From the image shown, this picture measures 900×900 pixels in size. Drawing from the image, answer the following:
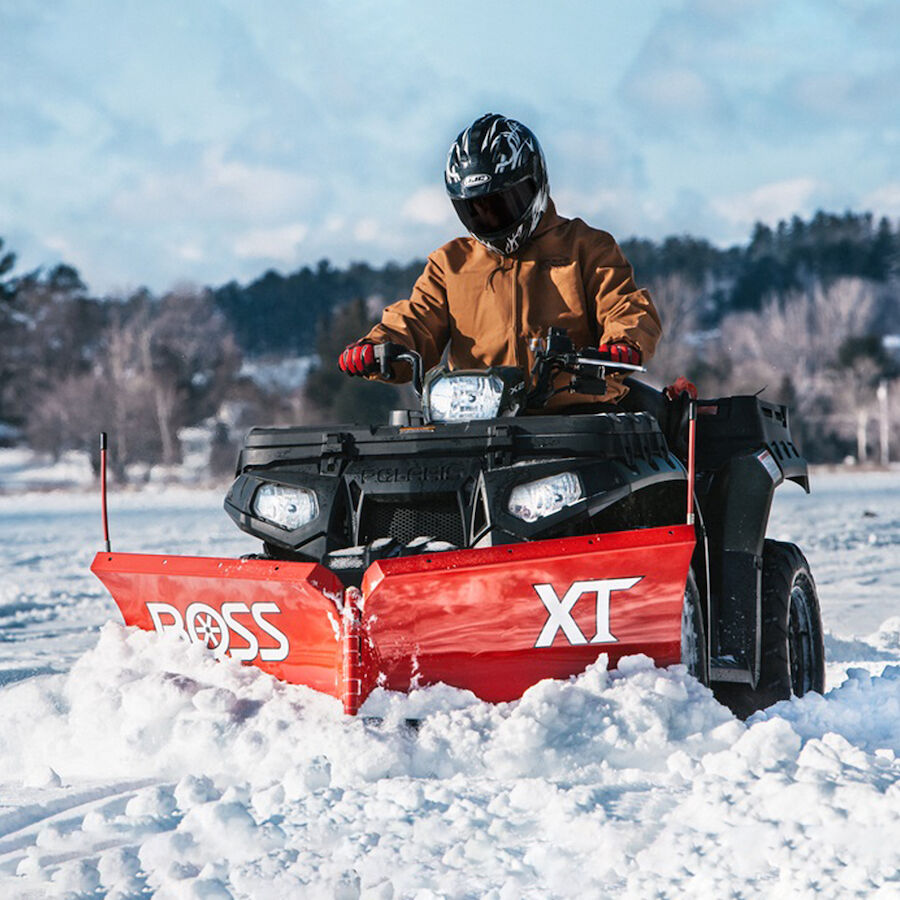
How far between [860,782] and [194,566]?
1.98 meters

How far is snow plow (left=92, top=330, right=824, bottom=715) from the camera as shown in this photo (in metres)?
3.60

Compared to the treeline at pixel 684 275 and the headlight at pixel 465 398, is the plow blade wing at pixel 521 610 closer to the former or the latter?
the headlight at pixel 465 398

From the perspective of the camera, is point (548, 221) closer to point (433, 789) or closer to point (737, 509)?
point (737, 509)

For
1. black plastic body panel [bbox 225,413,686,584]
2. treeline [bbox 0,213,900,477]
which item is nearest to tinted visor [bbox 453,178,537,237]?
black plastic body panel [bbox 225,413,686,584]

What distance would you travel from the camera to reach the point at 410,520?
4.09 m

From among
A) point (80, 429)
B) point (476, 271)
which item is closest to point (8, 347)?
point (80, 429)

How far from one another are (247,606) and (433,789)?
855 mm

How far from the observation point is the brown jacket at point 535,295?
15.6 ft

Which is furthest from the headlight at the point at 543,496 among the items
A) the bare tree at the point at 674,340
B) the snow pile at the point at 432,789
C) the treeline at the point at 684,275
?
the treeline at the point at 684,275

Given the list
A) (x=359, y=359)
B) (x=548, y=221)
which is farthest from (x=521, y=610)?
(x=548, y=221)

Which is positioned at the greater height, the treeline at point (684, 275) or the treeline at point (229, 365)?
the treeline at point (684, 275)

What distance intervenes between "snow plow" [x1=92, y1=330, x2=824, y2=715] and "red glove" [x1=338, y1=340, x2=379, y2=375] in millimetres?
54

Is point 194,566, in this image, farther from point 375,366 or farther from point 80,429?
point 80,429

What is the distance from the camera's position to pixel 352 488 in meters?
4.08
